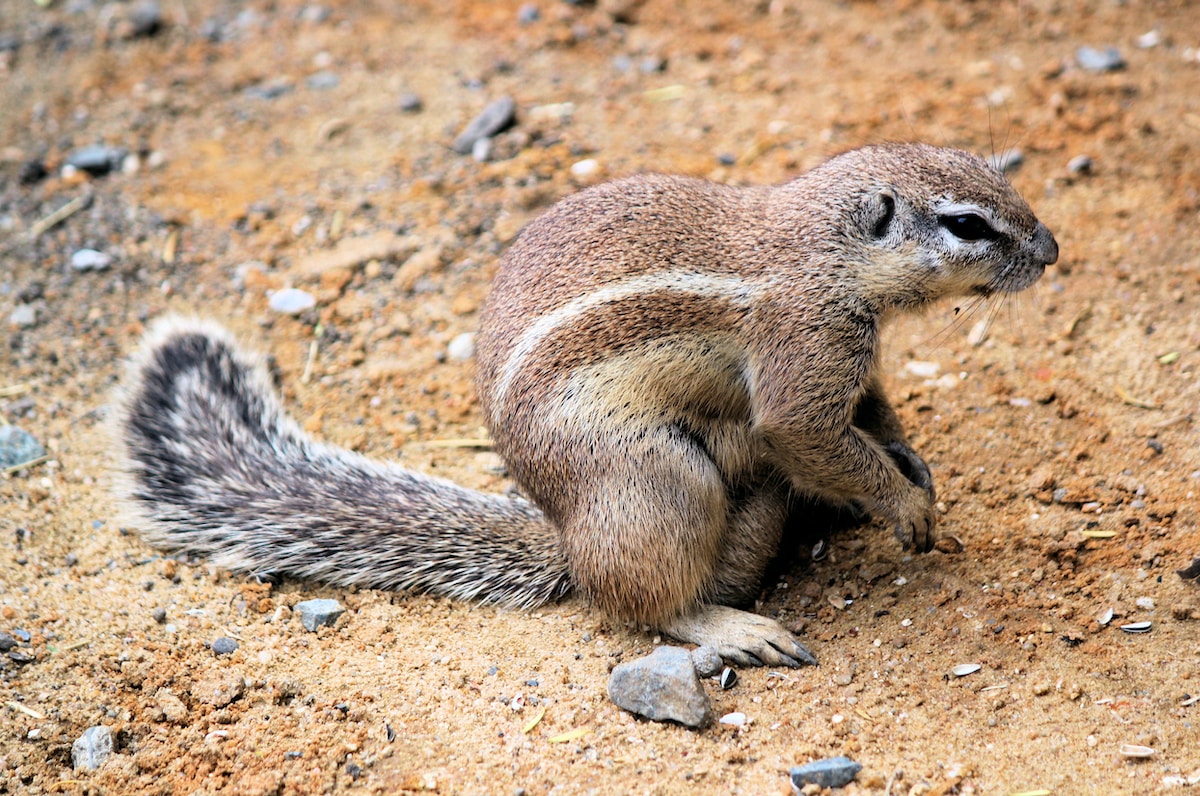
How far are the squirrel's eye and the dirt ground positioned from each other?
888 mm

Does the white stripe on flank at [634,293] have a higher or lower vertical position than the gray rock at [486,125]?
higher

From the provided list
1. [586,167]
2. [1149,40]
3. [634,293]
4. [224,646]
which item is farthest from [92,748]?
[1149,40]

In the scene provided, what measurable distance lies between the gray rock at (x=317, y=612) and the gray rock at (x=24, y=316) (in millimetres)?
2205

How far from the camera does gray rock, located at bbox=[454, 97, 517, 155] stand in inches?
215

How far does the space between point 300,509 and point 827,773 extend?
1.95m

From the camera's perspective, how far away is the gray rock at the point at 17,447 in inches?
163

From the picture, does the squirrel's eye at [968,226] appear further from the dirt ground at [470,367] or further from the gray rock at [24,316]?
the gray rock at [24,316]

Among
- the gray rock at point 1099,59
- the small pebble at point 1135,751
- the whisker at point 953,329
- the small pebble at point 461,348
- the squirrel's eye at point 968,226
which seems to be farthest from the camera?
the gray rock at point 1099,59

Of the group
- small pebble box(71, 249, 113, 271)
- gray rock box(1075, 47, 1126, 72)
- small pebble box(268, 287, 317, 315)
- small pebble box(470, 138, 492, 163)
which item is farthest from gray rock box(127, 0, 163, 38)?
gray rock box(1075, 47, 1126, 72)

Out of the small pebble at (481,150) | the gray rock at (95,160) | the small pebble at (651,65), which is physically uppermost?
the small pebble at (651,65)

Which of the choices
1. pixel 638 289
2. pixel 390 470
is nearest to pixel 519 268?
pixel 638 289

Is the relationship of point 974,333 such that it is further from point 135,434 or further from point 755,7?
point 135,434

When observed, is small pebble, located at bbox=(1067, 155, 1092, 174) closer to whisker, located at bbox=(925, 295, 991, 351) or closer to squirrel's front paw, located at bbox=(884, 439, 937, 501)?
whisker, located at bbox=(925, 295, 991, 351)

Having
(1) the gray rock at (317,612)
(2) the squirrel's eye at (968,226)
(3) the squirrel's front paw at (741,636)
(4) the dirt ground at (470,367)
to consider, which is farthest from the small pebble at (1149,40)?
(1) the gray rock at (317,612)
